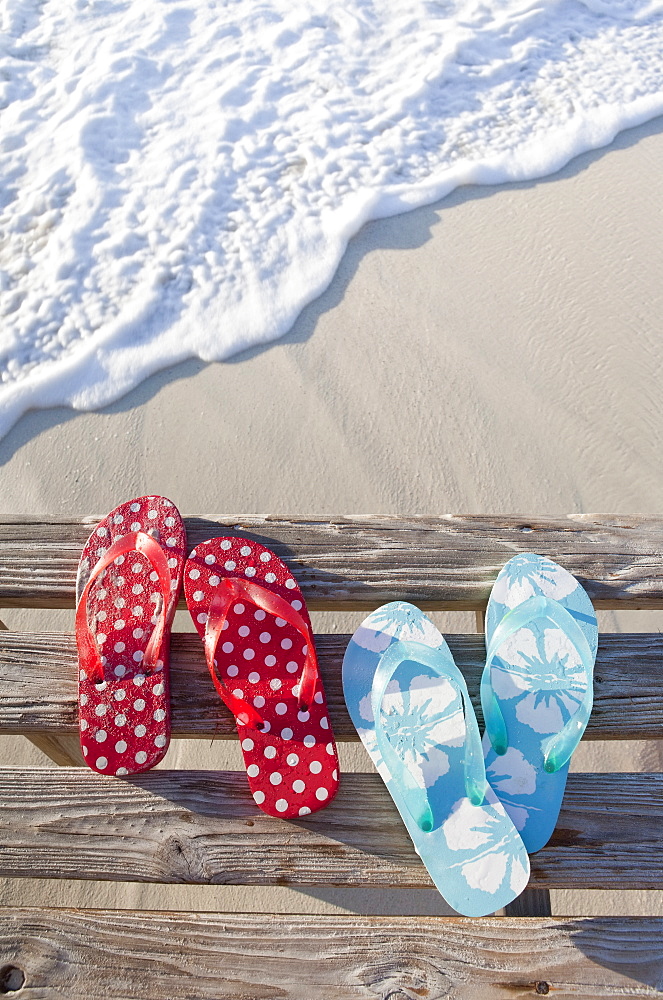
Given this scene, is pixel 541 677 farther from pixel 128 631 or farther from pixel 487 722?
pixel 128 631

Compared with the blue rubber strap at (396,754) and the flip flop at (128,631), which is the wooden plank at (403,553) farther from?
the blue rubber strap at (396,754)

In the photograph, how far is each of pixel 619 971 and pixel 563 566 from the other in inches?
26.6

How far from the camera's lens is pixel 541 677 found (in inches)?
48.9

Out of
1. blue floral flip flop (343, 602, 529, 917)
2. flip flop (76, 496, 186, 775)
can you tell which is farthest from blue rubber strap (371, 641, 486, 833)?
flip flop (76, 496, 186, 775)

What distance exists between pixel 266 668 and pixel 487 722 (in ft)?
1.36

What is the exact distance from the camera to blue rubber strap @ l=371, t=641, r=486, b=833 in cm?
110

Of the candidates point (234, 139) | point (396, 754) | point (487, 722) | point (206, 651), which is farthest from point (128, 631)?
point (234, 139)

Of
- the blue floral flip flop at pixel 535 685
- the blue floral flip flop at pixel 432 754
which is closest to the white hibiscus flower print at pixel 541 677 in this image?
the blue floral flip flop at pixel 535 685

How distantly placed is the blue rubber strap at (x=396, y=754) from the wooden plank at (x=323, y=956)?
0.55ft

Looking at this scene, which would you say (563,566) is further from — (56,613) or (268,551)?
(56,613)

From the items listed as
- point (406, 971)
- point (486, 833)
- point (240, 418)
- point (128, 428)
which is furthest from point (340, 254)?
point (406, 971)

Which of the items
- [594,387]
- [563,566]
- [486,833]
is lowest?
[594,387]

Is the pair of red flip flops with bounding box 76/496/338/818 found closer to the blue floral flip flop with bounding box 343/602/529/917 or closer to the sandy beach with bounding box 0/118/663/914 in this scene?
the blue floral flip flop with bounding box 343/602/529/917

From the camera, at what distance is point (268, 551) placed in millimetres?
1361
